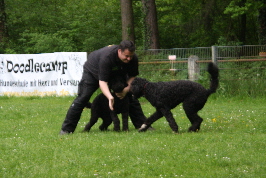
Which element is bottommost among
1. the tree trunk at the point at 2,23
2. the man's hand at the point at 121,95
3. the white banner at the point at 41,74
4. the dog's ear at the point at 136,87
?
the white banner at the point at 41,74

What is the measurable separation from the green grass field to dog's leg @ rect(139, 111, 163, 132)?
0.14 meters

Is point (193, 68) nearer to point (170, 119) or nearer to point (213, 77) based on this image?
point (213, 77)

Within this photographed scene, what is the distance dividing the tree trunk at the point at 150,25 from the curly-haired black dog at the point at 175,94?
46.2 feet

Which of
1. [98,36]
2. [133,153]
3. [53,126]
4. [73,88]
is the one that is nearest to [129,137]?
[133,153]

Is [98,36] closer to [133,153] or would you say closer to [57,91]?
[57,91]

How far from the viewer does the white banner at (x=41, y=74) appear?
17.5 m

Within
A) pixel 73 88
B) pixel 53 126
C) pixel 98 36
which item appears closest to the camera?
pixel 53 126

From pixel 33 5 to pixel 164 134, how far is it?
78.4ft

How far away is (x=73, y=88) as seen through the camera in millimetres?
17359

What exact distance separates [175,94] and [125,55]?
4.02 ft

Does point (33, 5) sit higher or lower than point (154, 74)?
higher

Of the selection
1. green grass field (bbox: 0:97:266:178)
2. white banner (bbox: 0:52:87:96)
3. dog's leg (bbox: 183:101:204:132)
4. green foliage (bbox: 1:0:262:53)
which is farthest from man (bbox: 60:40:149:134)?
green foliage (bbox: 1:0:262:53)

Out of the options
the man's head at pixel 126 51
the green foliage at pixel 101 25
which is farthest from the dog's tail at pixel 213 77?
the green foliage at pixel 101 25

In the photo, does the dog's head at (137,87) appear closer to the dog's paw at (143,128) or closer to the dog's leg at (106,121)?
the dog's paw at (143,128)
